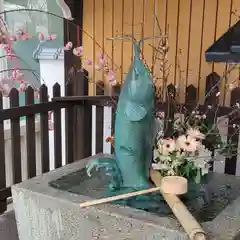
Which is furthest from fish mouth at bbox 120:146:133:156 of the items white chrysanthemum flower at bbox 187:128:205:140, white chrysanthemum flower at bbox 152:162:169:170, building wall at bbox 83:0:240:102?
building wall at bbox 83:0:240:102

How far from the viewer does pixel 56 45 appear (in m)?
3.41

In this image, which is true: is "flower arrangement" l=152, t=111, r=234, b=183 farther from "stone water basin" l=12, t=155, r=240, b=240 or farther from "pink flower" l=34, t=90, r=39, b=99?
"pink flower" l=34, t=90, r=39, b=99

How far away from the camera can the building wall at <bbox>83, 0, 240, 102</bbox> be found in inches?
95.6

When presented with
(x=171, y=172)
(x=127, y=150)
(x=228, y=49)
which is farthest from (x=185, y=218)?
(x=228, y=49)

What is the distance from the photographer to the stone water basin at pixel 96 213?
1.18m

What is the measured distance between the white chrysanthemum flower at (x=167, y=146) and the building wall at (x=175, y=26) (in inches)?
46.5

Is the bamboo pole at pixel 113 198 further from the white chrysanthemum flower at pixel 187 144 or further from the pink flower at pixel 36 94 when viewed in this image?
the pink flower at pixel 36 94

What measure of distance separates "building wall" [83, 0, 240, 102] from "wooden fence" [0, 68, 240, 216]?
23cm

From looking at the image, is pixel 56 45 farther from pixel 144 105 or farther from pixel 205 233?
pixel 205 233

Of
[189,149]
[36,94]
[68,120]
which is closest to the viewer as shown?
[189,149]

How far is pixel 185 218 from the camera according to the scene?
1.14 metres

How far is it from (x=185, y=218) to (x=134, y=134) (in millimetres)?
386

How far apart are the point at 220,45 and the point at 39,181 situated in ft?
3.08

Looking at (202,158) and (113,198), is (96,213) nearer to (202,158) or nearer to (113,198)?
(113,198)
